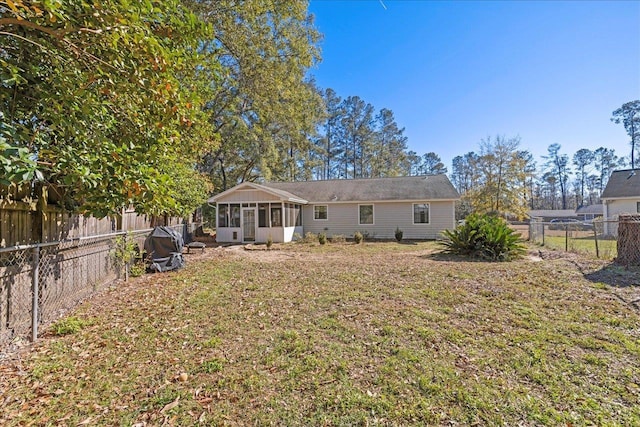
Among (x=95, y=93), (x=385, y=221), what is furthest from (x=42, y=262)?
(x=385, y=221)

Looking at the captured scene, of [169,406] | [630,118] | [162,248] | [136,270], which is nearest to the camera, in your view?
[169,406]

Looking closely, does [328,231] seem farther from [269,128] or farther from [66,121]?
[66,121]

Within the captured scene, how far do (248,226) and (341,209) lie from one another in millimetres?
5841

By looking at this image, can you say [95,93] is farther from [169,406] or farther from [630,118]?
[630,118]

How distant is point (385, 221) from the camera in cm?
1725

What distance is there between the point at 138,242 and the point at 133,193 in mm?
5360

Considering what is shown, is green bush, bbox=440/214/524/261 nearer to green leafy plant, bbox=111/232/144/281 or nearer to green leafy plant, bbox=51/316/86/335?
green leafy plant, bbox=111/232/144/281

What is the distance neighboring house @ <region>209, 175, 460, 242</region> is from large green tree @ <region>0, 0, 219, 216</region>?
11361 mm

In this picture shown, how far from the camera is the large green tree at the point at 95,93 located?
8.36ft

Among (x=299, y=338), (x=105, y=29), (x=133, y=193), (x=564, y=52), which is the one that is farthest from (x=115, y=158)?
(x=564, y=52)

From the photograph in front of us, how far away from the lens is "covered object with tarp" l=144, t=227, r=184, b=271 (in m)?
7.68

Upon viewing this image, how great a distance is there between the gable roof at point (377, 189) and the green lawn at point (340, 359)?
36.5ft

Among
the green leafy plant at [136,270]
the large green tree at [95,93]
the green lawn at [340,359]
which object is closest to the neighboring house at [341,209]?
the green leafy plant at [136,270]

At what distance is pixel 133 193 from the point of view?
331 centimetres
